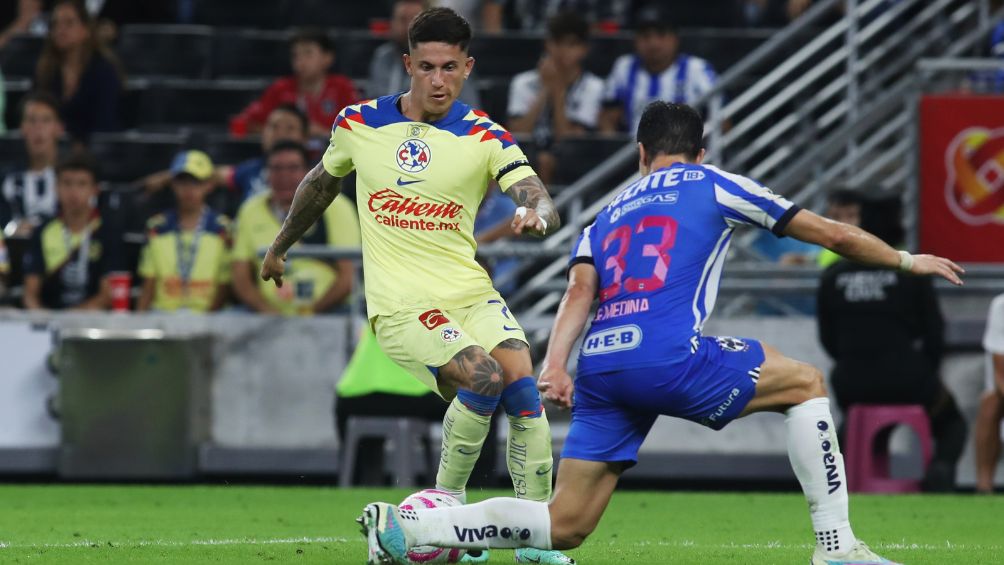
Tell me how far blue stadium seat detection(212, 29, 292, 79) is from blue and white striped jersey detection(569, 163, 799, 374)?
11751 mm

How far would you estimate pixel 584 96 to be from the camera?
1569 cm

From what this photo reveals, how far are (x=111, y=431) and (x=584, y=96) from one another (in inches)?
201

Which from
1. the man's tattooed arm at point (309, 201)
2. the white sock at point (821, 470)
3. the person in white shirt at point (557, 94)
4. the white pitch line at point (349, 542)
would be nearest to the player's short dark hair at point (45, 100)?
the person in white shirt at point (557, 94)

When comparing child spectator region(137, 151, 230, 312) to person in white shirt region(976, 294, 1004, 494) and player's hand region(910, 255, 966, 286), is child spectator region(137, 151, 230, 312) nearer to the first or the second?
person in white shirt region(976, 294, 1004, 494)

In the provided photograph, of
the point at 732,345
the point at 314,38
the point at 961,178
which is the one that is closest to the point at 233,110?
the point at 314,38

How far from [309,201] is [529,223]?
1.53m

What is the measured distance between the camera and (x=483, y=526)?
669 cm

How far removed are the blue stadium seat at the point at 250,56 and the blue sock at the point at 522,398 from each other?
36.4 feet

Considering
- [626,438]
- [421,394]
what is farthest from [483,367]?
[421,394]

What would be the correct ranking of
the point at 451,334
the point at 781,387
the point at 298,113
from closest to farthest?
1. the point at 781,387
2. the point at 451,334
3. the point at 298,113

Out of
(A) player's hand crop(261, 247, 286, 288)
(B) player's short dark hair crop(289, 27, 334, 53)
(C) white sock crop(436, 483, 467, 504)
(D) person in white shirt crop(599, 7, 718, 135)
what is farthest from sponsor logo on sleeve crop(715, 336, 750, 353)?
(B) player's short dark hair crop(289, 27, 334, 53)

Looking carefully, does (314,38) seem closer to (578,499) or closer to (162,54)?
(162,54)

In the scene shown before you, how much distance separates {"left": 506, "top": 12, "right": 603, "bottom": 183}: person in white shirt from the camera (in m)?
15.1

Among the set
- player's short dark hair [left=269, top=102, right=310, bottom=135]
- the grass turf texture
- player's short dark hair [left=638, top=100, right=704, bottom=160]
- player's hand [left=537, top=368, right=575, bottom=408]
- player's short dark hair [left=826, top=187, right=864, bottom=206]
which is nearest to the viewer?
player's hand [left=537, top=368, right=575, bottom=408]
